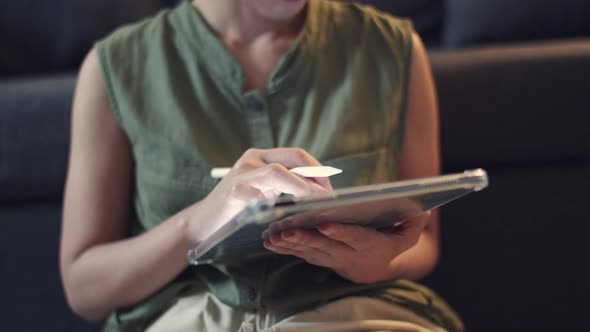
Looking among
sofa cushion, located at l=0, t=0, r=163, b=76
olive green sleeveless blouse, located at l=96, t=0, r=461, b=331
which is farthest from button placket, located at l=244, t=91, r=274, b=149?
sofa cushion, located at l=0, t=0, r=163, b=76

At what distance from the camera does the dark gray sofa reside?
92 centimetres

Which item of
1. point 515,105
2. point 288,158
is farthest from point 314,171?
point 515,105

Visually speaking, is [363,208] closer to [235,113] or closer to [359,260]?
[359,260]

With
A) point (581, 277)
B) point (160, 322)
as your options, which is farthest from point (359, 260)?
point (581, 277)

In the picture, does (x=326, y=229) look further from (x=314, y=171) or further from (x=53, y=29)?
(x=53, y=29)

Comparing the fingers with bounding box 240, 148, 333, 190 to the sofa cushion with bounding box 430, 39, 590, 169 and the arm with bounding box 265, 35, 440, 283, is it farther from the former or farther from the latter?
the sofa cushion with bounding box 430, 39, 590, 169

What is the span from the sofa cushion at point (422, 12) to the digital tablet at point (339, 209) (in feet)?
2.18

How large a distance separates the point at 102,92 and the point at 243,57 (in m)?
0.17

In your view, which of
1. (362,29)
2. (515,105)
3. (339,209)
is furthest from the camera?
(515,105)

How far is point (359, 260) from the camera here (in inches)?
25.2

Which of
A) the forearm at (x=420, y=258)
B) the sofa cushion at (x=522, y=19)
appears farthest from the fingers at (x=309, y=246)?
the sofa cushion at (x=522, y=19)

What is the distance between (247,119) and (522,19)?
0.61 metres

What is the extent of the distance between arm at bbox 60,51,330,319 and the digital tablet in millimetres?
109

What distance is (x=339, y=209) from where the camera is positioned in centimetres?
47
